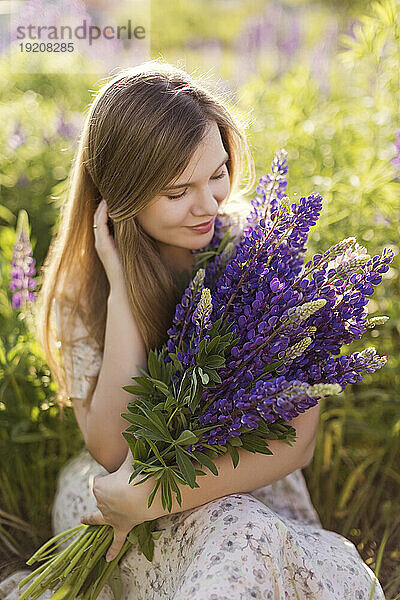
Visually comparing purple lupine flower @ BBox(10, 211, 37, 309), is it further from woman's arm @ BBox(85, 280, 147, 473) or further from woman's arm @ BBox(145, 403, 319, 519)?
woman's arm @ BBox(145, 403, 319, 519)

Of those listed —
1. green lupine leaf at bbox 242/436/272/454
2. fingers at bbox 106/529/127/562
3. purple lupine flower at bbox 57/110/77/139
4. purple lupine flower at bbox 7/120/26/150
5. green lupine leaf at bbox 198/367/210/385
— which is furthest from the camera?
purple lupine flower at bbox 57/110/77/139

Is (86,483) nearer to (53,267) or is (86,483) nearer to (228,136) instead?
(53,267)

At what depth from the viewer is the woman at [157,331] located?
1.27 meters

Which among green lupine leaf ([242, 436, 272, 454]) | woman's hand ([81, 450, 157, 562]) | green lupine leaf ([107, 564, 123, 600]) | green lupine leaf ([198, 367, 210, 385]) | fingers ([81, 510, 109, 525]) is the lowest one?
green lupine leaf ([107, 564, 123, 600])

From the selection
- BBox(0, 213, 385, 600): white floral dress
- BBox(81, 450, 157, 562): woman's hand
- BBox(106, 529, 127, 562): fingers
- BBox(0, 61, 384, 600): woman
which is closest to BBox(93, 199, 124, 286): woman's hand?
BBox(0, 61, 384, 600): woman

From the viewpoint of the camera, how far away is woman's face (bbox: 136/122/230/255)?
141cm

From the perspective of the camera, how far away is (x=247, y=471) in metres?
1.37

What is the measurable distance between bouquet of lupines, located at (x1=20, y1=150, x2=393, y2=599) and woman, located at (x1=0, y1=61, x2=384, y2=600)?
0.10m

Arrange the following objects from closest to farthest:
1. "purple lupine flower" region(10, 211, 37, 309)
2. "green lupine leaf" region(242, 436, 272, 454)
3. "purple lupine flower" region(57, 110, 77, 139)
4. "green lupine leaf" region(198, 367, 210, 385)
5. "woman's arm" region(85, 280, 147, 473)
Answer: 1. "green lupine leaf" region(198, 367, 210, 385)
2. "green lupine leaf" region(242, 436, 272, 454)
3. "woman's arm" region(85, 280, 147, 473)
4. "purple lupine flower" region(10, 211, 37, 309)
5. "purple lupine flower" region(57, 110, 77, 139)

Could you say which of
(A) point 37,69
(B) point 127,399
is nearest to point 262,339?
(B) point 127,399

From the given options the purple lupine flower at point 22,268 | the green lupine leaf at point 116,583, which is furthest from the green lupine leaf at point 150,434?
the purple lupine flower at point 22,268

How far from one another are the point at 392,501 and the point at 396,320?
569 millimetres

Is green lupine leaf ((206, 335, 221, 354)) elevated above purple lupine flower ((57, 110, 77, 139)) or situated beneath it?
situated beneath

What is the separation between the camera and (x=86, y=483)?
65.4 inches
